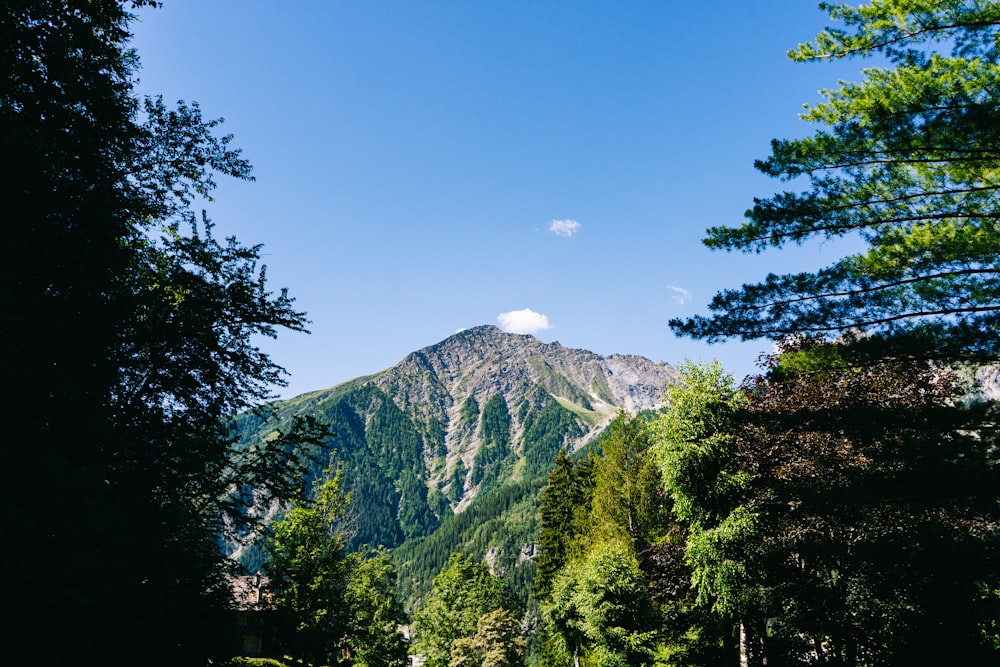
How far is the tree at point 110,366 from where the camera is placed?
17.5 ft

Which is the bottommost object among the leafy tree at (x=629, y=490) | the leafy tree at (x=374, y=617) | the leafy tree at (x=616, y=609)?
the leafy tree at (x=374, y=617)

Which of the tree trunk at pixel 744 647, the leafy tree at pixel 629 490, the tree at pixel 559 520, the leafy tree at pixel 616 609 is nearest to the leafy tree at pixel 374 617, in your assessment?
the tree at pixel 559 520

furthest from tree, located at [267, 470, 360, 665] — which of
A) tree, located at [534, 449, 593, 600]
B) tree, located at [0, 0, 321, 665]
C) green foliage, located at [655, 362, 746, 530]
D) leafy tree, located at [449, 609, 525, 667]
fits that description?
green foliage, located at [655, 362, 746, 530]

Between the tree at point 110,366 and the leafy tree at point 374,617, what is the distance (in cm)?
2019

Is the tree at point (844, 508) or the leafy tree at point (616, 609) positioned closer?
the tree at point (844, 508)

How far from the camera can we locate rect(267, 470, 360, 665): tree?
864 inches

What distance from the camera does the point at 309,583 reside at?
22438mm

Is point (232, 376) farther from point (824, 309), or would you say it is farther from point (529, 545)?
point (529, 545)

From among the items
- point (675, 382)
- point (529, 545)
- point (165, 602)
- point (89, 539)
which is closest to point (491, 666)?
point (675, 382)

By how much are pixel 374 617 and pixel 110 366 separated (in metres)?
46.6

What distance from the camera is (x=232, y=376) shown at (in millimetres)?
10531

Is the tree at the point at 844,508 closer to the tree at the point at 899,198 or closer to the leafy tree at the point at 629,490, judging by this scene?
the tree at the point at 899,198

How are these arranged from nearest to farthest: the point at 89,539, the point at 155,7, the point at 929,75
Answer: the point at 89,539, the point at 929,75, the point at 155,7

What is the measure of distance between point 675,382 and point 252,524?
1630 centimetres
